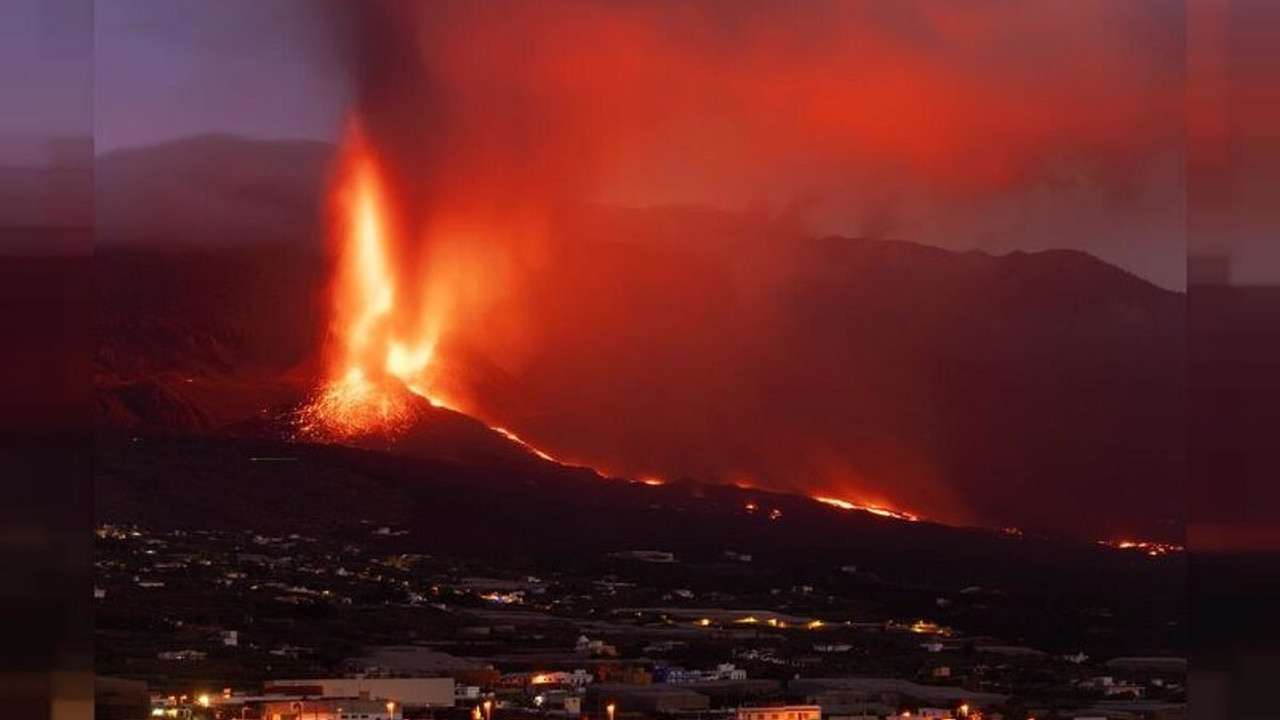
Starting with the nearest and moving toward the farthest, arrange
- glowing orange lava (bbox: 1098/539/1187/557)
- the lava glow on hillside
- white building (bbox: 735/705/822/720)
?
white building (bbox: 735/705/822/720), the lava glow on hillside, glowing orange lava (bbox: 1098/539/1187/557)

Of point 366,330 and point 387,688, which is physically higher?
point 366,330

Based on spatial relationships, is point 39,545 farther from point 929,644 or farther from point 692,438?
point 929,644

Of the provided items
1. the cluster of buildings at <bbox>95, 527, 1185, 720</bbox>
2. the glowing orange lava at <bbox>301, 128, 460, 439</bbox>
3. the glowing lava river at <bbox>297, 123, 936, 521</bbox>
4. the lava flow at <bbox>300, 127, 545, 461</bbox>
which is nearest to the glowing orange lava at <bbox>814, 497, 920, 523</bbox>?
the glowing lava river at <bbox>297, 123, 936, 521</bbox>

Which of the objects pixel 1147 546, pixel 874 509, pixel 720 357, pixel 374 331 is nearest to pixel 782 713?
pixel 874 509

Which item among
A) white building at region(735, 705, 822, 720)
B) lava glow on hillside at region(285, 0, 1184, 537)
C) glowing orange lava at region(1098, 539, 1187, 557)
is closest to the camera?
white building at region(735, 705, 822, 720)

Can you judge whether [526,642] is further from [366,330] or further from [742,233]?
[742,233]

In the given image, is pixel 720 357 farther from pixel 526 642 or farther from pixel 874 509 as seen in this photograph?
pixel 526 642

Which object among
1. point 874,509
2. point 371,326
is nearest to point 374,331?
point 371,326

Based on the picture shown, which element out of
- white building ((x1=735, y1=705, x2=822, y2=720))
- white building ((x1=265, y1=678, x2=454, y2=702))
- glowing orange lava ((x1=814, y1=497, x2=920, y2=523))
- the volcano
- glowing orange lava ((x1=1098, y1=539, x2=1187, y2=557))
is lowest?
white building ((x1=735, y1=705, x2=822, y2=720))

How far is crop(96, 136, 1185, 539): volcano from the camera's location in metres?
3.59

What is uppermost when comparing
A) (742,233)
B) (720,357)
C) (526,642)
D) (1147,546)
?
(742,233)

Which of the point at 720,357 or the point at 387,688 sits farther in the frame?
the point at 720,357

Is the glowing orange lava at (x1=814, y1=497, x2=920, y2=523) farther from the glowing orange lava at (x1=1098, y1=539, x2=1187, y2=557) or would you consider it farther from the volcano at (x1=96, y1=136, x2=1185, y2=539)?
the glowing orange lava at (x1=1098, y1=539, x2=1187, y2=557)

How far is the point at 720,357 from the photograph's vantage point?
3.62 meters
